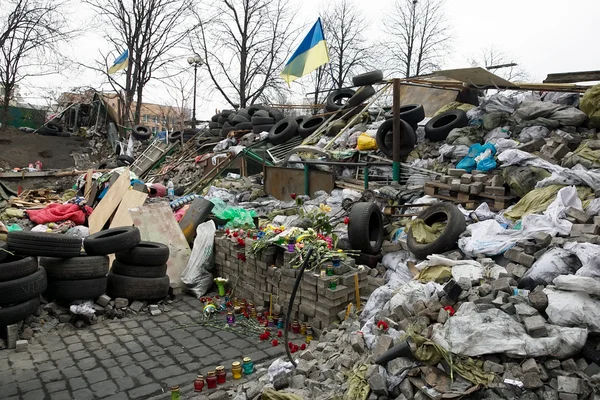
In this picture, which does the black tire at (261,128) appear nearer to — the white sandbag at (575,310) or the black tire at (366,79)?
the black tire at (366,79)

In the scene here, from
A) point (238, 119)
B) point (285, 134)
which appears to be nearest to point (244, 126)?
point (238, 119)

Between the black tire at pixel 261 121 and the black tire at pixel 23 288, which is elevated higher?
the black tire at pixel 261 121

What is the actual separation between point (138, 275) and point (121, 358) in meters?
1.56

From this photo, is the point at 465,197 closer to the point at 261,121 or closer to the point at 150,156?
the point at 261,121

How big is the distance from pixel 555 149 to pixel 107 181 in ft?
33.7

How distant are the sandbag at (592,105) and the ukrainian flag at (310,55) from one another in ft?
21.1

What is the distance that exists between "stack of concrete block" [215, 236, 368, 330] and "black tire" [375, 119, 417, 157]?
413 centimetres

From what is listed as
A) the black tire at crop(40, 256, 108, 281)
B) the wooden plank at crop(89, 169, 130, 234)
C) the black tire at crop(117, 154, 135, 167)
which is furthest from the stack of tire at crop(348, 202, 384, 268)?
the black tire at crop(117, 154, 135, 167)

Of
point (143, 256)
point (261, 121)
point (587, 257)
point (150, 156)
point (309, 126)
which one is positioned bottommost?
point (143, 256)

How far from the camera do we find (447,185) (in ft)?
22.4

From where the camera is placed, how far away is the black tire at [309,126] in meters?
12.5

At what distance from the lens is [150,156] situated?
17.7 m

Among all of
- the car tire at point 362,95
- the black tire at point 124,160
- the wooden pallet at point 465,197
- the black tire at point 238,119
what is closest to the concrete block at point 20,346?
the wooden pallet at point 465,197

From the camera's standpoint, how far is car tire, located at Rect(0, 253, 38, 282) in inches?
184
